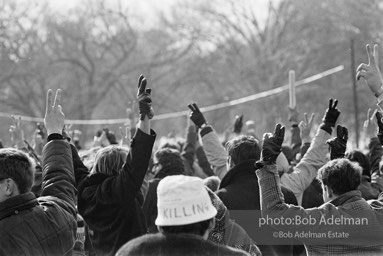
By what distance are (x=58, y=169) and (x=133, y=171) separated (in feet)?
1.56

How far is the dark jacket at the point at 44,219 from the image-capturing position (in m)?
3.41

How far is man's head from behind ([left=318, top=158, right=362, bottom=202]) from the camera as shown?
13.6ft

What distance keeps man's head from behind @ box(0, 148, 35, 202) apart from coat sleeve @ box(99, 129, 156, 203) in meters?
0.76

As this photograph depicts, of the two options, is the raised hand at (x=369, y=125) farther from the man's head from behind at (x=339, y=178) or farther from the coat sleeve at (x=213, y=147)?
the man's head from behind at (x=339, y=178)

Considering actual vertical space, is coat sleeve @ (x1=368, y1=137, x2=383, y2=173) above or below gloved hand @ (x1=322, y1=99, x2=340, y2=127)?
below

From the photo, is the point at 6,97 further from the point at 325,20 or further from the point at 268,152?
the point at 268,152

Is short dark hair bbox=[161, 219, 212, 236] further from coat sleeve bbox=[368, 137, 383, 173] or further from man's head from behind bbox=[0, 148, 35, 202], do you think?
coat sleeve bbox=[368, 137, 383, 173]

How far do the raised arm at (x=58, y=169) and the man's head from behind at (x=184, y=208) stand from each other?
927 mm

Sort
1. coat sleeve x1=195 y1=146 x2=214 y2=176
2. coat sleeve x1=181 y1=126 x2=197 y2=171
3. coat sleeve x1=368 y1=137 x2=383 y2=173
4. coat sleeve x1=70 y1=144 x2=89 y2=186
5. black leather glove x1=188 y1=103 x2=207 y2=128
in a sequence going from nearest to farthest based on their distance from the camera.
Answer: coat sleeve x1=70 y1=144 x2=89 y2=186
black leather glove x1=188 y1=103 x2=207 y2=128
coat sleeve x1=368 y1=137 x2=383 y2=173
coat sleeve x1=195 y1=146 x2=214 y2=176
coat sleeve x1=181 y1=126 x2=197 y2=171

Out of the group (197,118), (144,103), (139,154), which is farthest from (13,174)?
(197,118)

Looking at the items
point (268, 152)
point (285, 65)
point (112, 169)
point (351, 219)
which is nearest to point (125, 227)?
point (112, 169)

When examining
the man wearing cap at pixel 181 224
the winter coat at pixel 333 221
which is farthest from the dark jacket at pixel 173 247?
the winter coat at pixel 333 221

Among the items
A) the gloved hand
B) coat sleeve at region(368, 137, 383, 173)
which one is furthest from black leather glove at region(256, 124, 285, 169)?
coat sleeve at region(368, 137, 383, 173)

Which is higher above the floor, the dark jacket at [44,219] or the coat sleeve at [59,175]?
the coat sleeve at [59,175]
